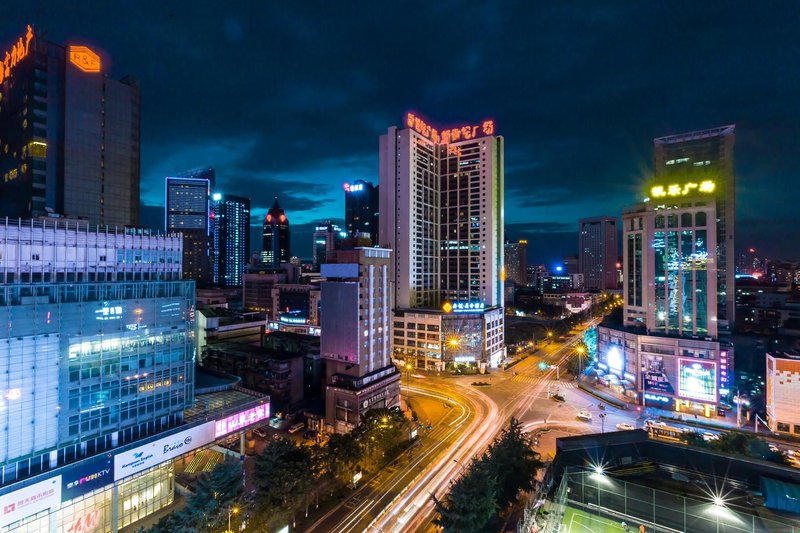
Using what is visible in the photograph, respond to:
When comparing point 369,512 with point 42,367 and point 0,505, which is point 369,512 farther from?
point 42,367

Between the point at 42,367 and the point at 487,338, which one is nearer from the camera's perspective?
A: the point at 42,367

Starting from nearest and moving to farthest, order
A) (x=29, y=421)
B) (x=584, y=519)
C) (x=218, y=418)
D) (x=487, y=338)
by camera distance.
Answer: (x=29, y=421)
(x=584, y=519)
(x=218, y=418)
(x=487, y=338)

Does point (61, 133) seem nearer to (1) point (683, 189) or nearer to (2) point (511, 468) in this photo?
(2) point (511, 468)

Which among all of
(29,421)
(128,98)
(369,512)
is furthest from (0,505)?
(128,98)

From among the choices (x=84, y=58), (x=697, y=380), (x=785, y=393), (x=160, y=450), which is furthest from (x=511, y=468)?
(x=84, y=58)

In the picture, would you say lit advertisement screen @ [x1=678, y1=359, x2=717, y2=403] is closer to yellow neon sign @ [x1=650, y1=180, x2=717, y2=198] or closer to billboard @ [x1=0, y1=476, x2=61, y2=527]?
yellow neon sign @ [x1=650, y1=180, x2=717, y2=198]

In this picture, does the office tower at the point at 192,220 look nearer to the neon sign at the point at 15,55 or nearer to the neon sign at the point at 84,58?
the neon sign at the point at 15,55
